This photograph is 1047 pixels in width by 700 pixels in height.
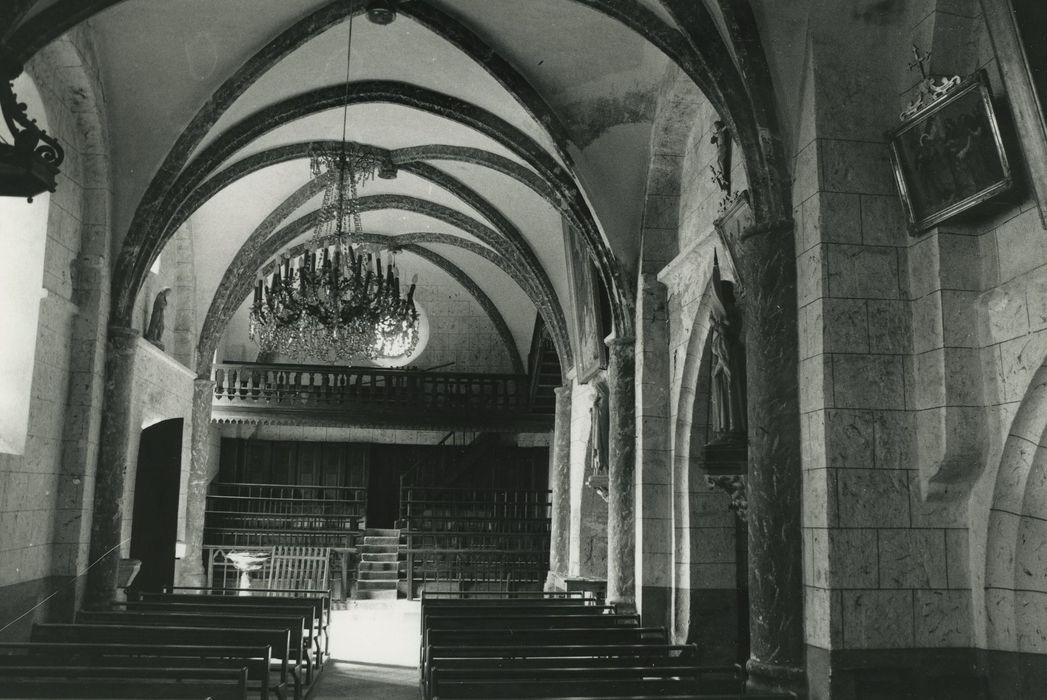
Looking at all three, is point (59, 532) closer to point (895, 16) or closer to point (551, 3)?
point (551, 3)

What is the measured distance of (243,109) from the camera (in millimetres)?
10266

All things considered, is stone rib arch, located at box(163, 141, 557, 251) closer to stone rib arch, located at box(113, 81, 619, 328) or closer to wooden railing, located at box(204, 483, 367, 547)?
stone rib arch, located at box(113, 81, 619, 328)

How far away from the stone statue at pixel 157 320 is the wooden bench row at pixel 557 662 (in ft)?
19.6

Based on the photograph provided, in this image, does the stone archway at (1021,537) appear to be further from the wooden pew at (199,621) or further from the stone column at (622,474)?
the wooden pew at (199,621)

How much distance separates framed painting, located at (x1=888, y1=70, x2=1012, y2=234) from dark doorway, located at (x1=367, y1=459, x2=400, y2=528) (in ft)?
53.7

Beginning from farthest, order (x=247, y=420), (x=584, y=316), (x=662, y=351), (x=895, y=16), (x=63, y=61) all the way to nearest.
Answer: (x=247, y=420) < (x=584, y=316) < (x=662, y=351) < (x=63, y=61) < (x=895, y=16)

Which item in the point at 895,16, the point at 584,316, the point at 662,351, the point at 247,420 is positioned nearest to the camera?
the point at 895,16

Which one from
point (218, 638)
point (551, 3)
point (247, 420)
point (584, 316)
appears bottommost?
point (218, 638)

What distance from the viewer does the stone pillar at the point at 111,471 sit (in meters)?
9.22

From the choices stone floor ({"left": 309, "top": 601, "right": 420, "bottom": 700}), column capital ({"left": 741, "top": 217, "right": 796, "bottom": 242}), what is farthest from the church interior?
stone floor ({"left": 309, "top": 601, "right": 420, "bottom": 700})

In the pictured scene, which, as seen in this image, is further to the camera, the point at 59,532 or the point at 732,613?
the point at 59,532

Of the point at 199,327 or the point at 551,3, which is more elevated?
the point at 551,3

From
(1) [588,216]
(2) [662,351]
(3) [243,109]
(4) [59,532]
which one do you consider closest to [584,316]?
(1) [588,216]

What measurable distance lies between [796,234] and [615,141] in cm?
393
